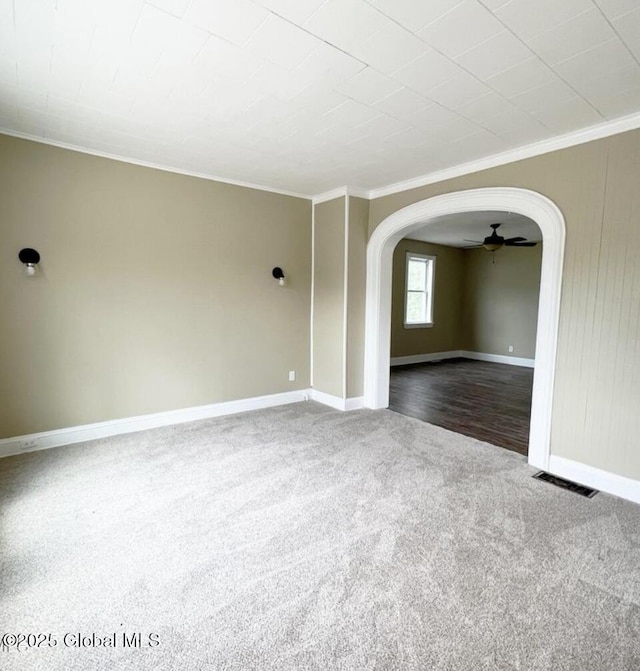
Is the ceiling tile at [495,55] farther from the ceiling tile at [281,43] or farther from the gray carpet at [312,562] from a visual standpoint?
the gray carpet at [312,562]

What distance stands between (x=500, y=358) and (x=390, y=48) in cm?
783

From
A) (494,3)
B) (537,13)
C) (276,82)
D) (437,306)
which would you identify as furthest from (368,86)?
(437,306)

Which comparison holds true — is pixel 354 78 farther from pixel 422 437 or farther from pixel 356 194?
pixel 422 437

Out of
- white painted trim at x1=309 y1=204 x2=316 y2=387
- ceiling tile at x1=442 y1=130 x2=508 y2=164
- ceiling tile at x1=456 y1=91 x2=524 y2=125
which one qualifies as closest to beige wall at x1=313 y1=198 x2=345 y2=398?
white painted trim at x1=309 y1=204 x2=316 y2=387

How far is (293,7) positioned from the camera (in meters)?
1.70

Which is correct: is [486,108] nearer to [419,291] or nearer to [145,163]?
[145,163]

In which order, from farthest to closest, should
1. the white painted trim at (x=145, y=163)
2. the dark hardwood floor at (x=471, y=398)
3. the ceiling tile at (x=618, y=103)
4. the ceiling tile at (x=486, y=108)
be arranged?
1. the dark hardwood floor at (x=471, y=398)
2. the white painted trim at (x=145, y=163)
3. the ceiling tile at (x=486, y=108)
4. the ceiling tile at (x=618, y=103)

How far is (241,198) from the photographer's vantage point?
440cm

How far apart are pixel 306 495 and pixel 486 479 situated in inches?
56.7

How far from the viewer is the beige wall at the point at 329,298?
15.4 feet

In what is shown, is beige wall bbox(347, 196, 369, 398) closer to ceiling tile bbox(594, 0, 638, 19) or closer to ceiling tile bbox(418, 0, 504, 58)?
ceiling tile bbox(418, 0, 504, 58)

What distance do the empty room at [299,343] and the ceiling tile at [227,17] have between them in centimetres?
2

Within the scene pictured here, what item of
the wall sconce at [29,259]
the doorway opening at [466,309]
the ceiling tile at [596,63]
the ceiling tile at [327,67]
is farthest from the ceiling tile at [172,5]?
the doorway opening at [466,309]

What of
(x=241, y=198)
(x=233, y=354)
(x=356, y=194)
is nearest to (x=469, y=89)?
(x=356, y=194)
